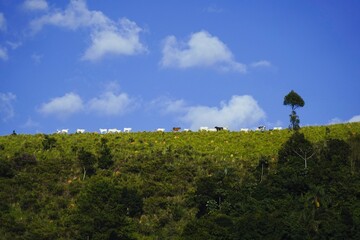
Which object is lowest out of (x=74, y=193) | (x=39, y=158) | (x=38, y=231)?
(x=38, y=231)

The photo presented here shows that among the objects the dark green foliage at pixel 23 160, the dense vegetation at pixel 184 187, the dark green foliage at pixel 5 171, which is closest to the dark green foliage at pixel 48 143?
the dense vegetation at pixel 184 187

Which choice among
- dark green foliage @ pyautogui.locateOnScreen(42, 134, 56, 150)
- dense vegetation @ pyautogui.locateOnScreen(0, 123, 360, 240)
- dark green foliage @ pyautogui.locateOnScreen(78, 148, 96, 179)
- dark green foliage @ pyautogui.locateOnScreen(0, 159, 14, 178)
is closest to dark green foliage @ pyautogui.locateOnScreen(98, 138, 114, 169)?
dense vegetation @ pyautogui.locateOnScreen(0, 123, 360, 240)

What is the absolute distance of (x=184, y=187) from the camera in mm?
57969

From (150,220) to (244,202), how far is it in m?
8.45

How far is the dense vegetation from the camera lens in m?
44.1

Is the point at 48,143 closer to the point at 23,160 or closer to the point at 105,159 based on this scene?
the point at 23,160

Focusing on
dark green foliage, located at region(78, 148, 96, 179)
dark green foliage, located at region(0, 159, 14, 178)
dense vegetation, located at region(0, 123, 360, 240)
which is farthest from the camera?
dark green foliage, located at region(78, 148, 96, 179)

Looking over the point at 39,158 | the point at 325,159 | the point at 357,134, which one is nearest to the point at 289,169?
the point at 325,159

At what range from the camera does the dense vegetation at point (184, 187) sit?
44.1 m

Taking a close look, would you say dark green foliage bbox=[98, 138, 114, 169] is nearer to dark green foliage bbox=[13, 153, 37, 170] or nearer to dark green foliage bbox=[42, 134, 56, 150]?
dark green foliage bbox=[13, 153, 37, 170]

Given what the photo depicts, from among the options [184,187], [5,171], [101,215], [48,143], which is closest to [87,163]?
[5,171]

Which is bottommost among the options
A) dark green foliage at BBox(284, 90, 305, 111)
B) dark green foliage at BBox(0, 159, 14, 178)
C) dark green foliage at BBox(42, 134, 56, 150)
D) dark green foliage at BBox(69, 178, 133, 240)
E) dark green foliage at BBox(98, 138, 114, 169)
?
dark green foliage at BBox(69, 178, 133, 240)

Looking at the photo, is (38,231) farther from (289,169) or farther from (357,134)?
(357,134)

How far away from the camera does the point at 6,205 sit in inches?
2062
